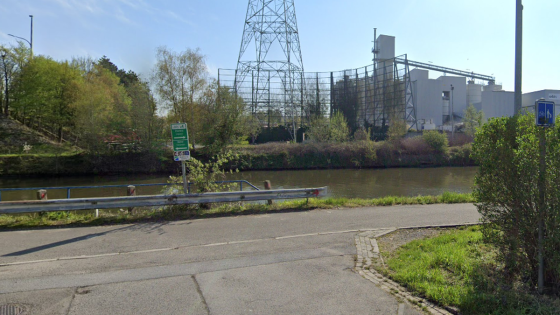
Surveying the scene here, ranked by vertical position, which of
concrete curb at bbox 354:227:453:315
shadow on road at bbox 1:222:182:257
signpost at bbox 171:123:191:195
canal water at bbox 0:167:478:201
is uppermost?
signpost at bbox 171:123:191:195

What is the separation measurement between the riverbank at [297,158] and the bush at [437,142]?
521 millimetres

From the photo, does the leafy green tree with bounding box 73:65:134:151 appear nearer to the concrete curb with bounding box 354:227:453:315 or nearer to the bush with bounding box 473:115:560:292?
the concrete curb with bounding box 354:227:453:315

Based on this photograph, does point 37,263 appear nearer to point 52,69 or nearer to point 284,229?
point 284,229

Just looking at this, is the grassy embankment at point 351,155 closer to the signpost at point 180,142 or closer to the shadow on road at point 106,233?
the signpost at point 180,142

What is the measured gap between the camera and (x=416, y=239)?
25.2ft

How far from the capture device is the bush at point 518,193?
4.65 m

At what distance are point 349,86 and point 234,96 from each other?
1209 inches

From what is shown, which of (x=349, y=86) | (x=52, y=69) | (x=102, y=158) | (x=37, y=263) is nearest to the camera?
(x=37, y=263)

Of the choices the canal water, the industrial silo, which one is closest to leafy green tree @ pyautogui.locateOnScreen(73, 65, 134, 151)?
the canal water

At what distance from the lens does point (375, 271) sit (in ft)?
19.3

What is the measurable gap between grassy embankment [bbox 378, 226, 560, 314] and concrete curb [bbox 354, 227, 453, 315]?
0.12 metres

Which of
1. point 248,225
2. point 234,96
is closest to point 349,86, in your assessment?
point 234,96

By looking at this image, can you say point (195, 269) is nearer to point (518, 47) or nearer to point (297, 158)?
point (518, 47)

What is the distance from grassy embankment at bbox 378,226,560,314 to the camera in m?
4.41
